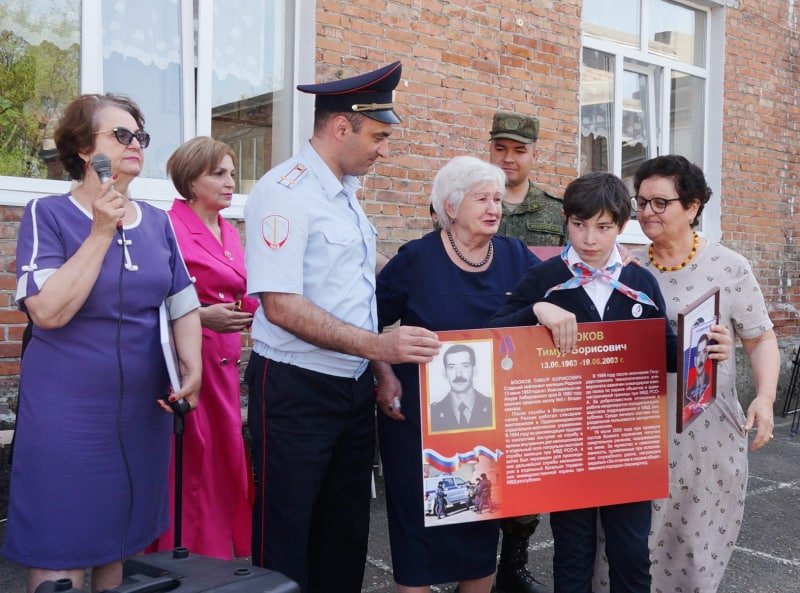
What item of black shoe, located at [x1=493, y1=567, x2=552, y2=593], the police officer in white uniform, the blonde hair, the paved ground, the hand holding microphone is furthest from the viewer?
the paved ground

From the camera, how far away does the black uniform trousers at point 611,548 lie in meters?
2.91

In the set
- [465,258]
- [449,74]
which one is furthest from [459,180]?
[449,74]

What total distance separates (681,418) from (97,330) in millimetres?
1836

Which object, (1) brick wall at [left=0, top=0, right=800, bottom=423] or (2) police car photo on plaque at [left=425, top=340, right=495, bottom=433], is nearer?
(2) police car photo on plaque at [left=425, top=340, right=495, bottom=433]

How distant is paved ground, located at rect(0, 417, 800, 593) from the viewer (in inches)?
164

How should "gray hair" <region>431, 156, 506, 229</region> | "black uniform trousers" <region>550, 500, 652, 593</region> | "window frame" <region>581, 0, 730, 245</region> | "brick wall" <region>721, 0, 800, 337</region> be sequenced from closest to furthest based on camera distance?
1. "black uniform trousers" <region>550, 500, 652, 593</region>
2. "gray hair" <region>431, 156, 506, 229</region>
3. "window frame" <region>581, 0, 730, 245</region>
4. "brick wall" <region>721, 0, 800, 337</region>

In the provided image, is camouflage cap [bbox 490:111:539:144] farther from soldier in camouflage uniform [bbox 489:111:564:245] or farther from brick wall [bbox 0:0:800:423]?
brick wall [bbox 0:0:800:423]

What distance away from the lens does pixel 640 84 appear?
8.79 meters

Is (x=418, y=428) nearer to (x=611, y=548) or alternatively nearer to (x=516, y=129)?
(x=611, y=548)

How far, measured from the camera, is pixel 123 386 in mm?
2643

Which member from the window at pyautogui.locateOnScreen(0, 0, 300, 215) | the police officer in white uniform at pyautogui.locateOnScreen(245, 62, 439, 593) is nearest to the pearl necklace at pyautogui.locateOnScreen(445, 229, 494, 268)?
the police officer in white uniform at pyautogui.locateOnScreen(245, 62, 439, 593)

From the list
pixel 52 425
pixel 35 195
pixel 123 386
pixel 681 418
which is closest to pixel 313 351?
pixel 123 386

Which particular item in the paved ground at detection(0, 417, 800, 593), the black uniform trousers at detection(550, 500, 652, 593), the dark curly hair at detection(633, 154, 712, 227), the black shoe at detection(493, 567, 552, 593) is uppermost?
the dark curly hair at detection(633, 154, 712, 227)

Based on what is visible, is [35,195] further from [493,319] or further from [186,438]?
[493,319]
